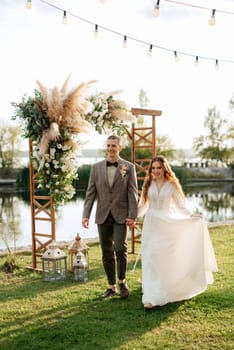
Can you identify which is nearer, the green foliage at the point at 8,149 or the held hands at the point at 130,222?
the held hands at the point at 130,222

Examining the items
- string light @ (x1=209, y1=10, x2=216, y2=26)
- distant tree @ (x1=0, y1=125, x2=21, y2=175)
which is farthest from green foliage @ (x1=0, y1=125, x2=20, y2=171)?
string light @ (x1=209, y1=10, x2=216, y2=26)

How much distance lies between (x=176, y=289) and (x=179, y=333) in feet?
2.34

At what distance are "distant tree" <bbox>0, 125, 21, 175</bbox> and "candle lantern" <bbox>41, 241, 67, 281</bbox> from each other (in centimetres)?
2475

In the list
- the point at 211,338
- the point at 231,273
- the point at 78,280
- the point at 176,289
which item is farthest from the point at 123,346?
the point at 231,273

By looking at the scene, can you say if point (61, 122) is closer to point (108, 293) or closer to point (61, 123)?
point (61, 123)

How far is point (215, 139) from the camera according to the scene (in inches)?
1347

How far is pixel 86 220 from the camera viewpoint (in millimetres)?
4871

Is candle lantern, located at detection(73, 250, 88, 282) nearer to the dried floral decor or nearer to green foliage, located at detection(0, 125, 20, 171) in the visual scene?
the dried floral decor

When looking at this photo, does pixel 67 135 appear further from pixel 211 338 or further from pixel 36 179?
pixel 211 338

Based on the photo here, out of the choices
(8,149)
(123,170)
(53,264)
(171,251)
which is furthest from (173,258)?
(8,149)

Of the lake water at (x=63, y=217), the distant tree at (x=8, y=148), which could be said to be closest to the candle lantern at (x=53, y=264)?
the lake water at (x=63, y=217)

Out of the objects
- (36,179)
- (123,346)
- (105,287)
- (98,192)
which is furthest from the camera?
(36,179)

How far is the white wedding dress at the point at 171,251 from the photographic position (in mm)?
4465

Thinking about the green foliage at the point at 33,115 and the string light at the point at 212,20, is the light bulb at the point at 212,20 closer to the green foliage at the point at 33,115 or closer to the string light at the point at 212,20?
the string light at the point at 212,20
